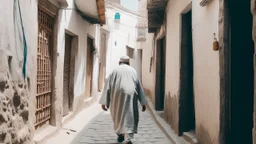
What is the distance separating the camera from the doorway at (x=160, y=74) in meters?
10.1

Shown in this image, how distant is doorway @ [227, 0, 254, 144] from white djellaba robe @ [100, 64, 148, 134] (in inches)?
85.0

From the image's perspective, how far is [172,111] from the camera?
22.1 feet

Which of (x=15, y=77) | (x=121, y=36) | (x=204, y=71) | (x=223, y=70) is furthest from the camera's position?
(x=121, y=36)

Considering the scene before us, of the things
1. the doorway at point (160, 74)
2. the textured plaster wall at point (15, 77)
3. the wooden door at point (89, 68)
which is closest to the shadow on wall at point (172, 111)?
the doorway at point (160, 74)

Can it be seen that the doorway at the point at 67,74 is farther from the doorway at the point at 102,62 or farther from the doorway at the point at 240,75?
the doorway at the point at 102,62

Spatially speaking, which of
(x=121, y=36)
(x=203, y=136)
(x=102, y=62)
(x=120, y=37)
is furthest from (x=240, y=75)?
(x=121, y=36)

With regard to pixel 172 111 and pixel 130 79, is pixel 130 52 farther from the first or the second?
pixel 130 79

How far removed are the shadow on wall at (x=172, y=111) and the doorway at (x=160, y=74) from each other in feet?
8.19

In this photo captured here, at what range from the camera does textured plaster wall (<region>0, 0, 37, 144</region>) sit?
3.03 m

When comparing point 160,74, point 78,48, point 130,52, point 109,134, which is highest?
point 130,52

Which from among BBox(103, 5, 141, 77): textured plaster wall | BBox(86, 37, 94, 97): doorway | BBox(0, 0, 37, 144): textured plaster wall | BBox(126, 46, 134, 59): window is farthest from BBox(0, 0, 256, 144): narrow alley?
BBox(126, 46, 134, 59): window

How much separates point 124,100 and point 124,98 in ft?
0.12

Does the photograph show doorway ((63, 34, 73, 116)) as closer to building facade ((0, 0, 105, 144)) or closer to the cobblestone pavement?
building facade ((0, 0, 105, 144))

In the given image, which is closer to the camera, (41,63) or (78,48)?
(41,63)
